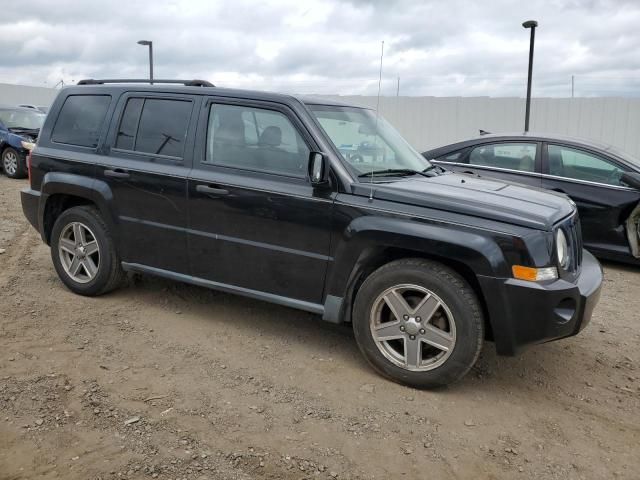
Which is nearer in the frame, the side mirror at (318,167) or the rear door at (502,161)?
the side mirror at (318,167)

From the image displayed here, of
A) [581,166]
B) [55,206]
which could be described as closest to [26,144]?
[55,206]

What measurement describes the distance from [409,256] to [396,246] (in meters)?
0.17

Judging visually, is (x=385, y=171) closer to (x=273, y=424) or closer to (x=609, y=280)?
(x=273, y=424)

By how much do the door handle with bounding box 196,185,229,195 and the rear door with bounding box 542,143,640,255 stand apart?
4240mm

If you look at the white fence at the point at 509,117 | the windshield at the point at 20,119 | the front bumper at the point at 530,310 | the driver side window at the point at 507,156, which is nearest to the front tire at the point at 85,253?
the front bumper at the point at 530,310

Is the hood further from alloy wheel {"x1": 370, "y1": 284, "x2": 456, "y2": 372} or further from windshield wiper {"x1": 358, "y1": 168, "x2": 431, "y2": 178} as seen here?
alloy wheel {"x1": 370, "y1": 284, "x2": 456, "y2": 372}

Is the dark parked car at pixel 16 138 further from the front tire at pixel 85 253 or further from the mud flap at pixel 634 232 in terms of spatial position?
the mud flap at pixel 634 232

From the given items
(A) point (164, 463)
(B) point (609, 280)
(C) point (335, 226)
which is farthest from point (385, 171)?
(B) point (609, 280)

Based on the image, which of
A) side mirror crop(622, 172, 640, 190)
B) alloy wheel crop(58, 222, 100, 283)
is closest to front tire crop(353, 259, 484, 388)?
alloy wheel crop(58, 222, 100, 283)

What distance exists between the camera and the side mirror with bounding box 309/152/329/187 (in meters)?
3.79

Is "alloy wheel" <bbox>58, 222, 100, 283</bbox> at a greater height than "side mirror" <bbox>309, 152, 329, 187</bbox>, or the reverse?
"side mirror" <bbox>309, 152, 329, 187</bbox>

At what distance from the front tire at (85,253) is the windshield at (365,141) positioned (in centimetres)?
212

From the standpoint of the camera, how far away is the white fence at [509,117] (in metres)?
14.7

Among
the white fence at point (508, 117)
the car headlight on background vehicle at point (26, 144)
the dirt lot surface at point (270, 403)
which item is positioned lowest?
the dirt lot surface at point (270, 403)
